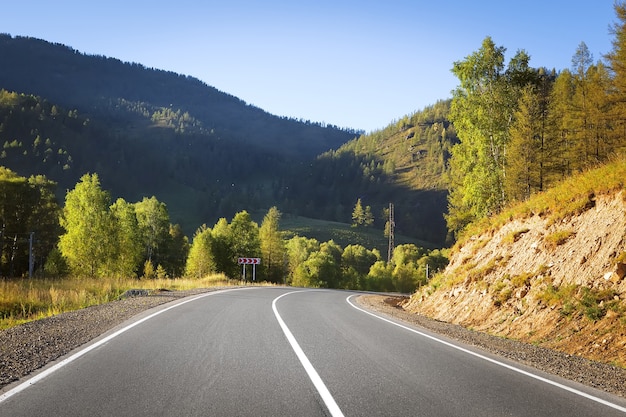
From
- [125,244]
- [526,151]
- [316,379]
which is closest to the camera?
[316,379]

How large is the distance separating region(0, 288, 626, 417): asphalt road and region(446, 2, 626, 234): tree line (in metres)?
22.6

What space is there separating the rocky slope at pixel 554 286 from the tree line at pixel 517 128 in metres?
10.2

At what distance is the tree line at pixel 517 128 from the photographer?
29234 millimetres

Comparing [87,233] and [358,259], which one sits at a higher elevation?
[87,233]

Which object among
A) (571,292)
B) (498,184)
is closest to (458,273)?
(571,292)

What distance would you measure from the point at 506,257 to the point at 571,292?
5.65 m

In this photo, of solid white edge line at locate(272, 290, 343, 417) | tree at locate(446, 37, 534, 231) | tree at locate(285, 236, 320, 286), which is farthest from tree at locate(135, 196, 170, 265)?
solid white edge line at locate(272, 290, 343, 417)

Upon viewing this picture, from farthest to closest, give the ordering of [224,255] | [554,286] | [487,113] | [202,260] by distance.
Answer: [224,255]
[202,260]
[487,113]
[554,286]

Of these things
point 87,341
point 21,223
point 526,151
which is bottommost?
point 87,341

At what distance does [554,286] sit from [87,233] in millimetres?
43268

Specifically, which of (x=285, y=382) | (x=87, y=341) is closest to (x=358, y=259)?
A: (x=87, y=341)

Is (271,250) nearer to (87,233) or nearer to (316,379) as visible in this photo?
(87,233)

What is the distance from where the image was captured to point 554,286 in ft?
45.7

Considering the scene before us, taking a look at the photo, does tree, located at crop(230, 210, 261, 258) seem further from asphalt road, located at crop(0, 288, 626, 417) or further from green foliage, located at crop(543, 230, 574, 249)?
asphalt road, located at crop(0, 288, 626, 417)
